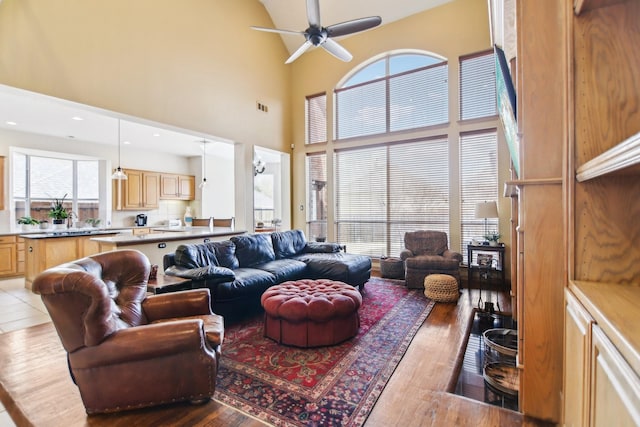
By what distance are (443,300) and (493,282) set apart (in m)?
1.41

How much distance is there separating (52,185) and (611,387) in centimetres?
917

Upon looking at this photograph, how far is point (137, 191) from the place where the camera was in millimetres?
7891

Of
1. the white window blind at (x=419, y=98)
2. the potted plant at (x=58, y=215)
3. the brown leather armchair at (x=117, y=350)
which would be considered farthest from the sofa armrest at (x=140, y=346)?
the potted plant at (x=58, y=215)

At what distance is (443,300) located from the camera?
395 centimetres

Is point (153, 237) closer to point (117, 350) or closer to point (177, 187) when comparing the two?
point (117, 350)

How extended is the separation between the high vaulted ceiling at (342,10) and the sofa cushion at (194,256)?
200 inches

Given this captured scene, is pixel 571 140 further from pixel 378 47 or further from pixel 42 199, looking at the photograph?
pixel 42 199

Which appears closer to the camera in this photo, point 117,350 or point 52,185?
point 117,350

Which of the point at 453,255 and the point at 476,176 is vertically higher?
the point at 476,176

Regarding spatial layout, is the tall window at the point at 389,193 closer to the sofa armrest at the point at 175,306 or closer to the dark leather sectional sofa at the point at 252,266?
the dark leather sectional sofa at the point at 252,266

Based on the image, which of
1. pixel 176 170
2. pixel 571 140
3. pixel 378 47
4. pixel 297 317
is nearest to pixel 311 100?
pixel 378 47

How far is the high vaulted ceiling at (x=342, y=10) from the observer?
5.55 metres

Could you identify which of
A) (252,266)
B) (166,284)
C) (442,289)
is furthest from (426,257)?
(166,284)

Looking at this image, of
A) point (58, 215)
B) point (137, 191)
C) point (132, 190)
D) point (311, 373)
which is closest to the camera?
point (311, 373)
